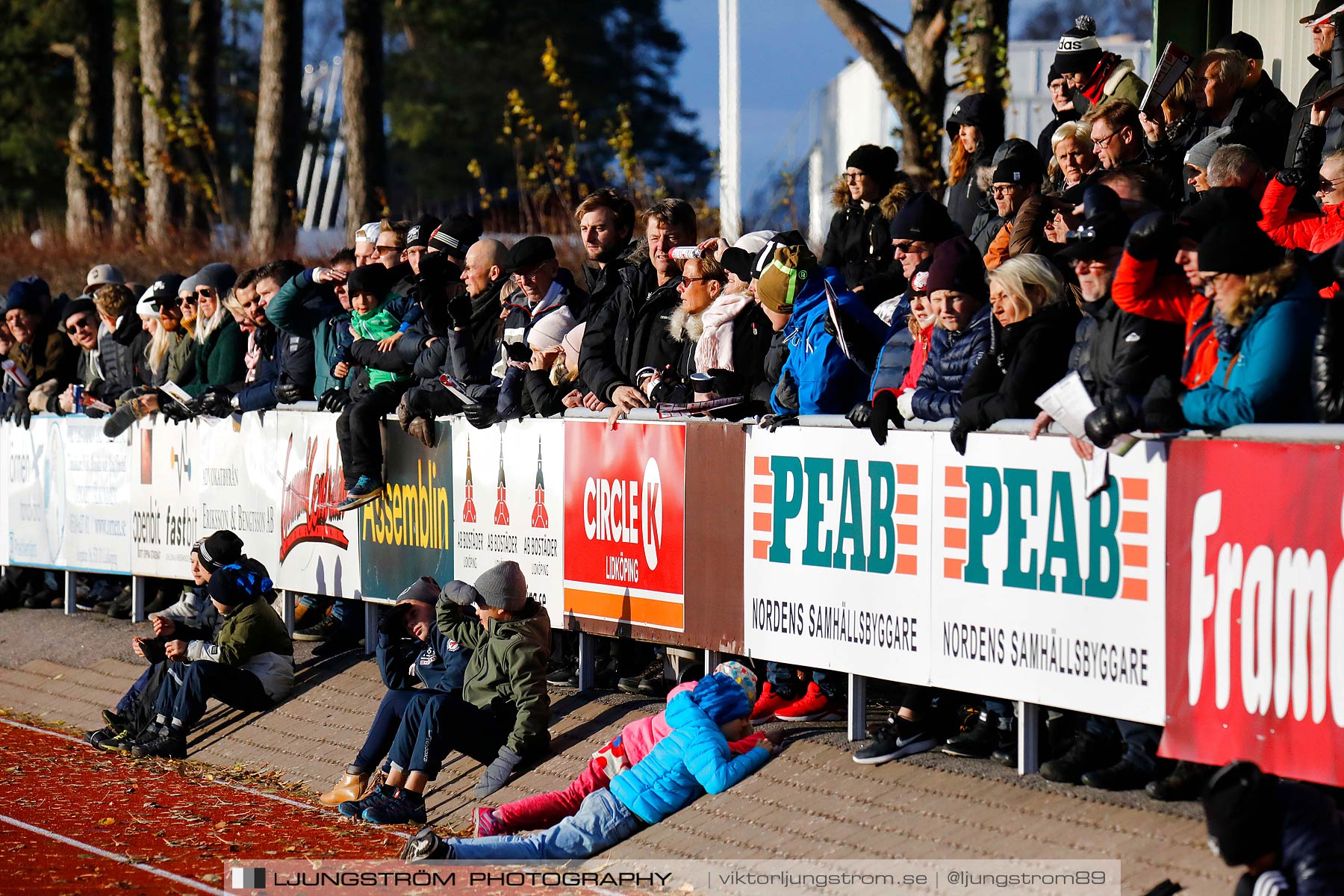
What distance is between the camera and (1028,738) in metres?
7.55

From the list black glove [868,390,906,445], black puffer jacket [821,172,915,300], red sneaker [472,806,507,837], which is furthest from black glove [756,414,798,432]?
red sneaker [472,806,507,837]

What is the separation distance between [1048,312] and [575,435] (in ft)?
10.6

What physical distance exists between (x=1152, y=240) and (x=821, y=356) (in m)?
2.10

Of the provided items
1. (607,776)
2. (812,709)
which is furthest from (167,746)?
(812,709)

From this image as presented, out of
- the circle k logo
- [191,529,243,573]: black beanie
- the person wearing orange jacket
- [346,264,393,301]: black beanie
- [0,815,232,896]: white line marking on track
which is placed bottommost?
[0,815,232,896]: white line marking on track

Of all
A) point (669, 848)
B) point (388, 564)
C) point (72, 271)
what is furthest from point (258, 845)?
point (72, 271)

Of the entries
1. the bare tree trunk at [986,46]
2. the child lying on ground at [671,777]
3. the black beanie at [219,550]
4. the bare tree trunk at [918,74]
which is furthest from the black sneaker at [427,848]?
→ the bare tree trunk at [986,46]

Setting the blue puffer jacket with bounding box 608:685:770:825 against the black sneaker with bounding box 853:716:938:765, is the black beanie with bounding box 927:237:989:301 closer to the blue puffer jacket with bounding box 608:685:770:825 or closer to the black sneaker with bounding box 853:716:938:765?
the black sneaker with bounding box 853:716:938:765

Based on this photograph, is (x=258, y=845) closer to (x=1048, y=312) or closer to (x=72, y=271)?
(x=1048, y=312)

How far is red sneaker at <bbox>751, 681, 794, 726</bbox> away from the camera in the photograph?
29.7 feet

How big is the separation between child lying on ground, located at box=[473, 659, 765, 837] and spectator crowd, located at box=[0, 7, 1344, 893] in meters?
0.02

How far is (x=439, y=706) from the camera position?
9.35 m

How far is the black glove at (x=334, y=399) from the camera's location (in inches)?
470

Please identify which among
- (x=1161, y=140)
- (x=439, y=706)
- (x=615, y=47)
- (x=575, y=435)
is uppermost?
(x=615, y=47)
